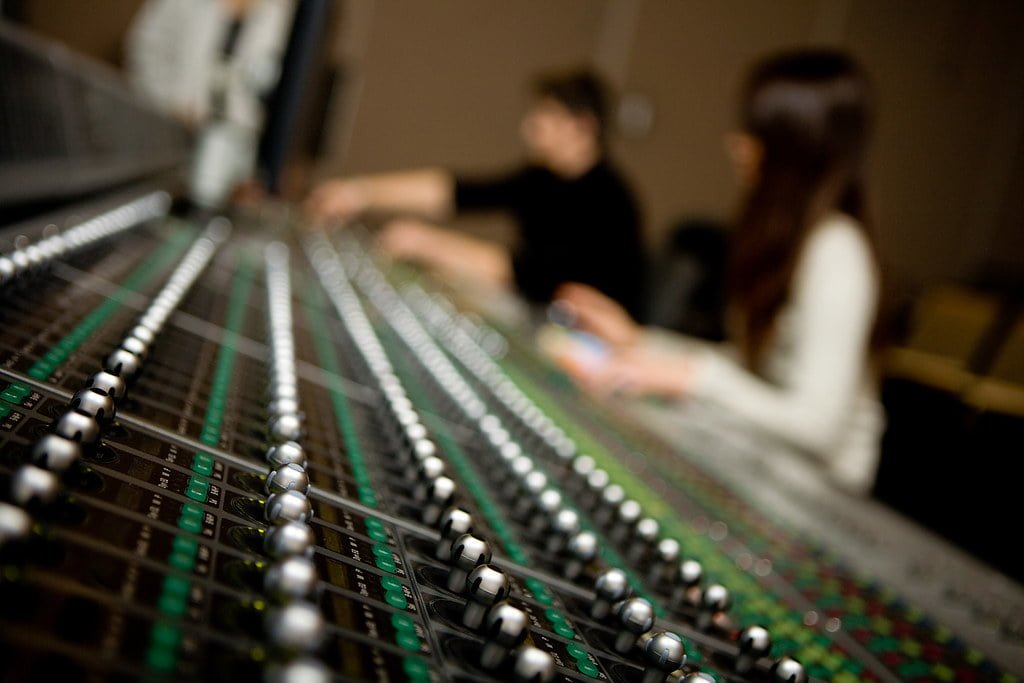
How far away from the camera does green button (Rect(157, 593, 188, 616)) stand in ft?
1.23

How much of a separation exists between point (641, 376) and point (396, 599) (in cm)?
119

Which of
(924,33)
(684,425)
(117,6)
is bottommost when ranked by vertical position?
(684,425)

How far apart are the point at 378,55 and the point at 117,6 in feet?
5.33

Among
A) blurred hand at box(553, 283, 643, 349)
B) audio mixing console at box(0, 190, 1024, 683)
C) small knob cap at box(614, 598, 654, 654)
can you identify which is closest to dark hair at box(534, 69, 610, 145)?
blurred hand at box(553, 283, 643, 349)

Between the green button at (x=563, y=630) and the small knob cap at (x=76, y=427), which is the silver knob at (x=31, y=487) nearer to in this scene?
the small knob cap at (x=76, y=427)

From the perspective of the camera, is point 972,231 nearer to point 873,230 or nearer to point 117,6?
point 873,230

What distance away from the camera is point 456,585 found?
0.54 metres

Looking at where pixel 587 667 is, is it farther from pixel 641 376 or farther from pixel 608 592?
pixel 641 376

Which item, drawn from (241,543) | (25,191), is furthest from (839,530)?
(25,191)

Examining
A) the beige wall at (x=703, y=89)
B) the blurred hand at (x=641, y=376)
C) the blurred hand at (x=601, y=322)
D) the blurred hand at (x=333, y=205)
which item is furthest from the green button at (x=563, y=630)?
the beige wall at (x=703, y=89)

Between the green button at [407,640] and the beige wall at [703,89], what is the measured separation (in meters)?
4.87

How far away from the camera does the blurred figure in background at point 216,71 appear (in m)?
2.44

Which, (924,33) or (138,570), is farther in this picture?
(924,33)

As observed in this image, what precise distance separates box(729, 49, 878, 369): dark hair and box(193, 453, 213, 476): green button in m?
1.64
